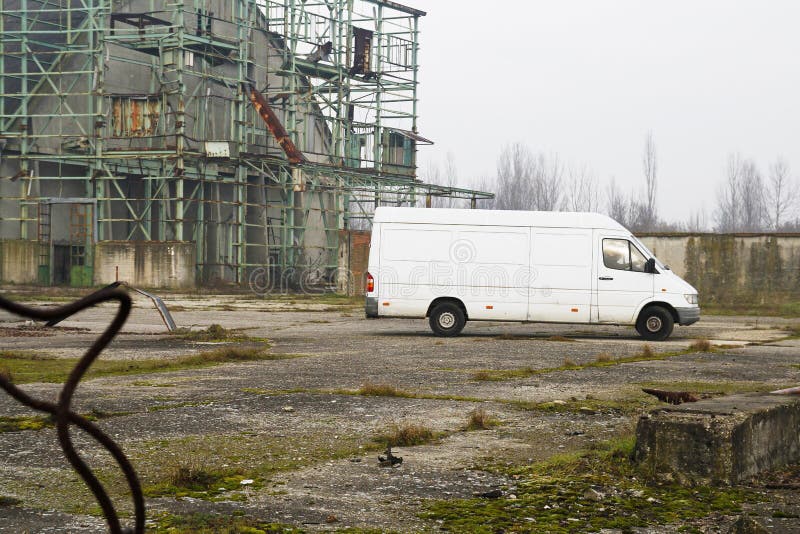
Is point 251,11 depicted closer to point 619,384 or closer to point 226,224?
point 226,224

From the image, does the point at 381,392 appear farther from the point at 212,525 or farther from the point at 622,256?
the point at 622,256

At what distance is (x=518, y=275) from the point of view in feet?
A: 59.5

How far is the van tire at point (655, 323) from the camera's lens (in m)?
18.2

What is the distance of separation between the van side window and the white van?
0.06 ft

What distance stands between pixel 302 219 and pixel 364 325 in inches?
978

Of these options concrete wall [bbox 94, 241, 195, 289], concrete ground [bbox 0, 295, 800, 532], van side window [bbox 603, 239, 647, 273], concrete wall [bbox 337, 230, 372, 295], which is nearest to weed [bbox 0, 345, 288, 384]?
concrete ground [bbox 0, 295, 800, 532]

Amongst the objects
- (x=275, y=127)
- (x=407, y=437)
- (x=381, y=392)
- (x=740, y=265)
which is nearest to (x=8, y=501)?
(x=407, y=437)

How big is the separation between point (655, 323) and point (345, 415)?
11.2 meters

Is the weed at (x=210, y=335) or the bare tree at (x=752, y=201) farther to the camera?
the bare tree at (x=752, y=201)

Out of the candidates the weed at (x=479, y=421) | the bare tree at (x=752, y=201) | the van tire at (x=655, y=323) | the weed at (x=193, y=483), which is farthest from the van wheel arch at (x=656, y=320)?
the bare tree at (x=752, y=201)

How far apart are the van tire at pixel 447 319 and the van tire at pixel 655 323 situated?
3.29 m

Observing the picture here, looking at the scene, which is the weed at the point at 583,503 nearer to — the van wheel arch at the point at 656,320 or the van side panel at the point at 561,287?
the van side panel at the point at 561,287

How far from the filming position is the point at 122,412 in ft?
26.9

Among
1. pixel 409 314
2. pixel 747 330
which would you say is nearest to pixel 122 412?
pixel 409 314
